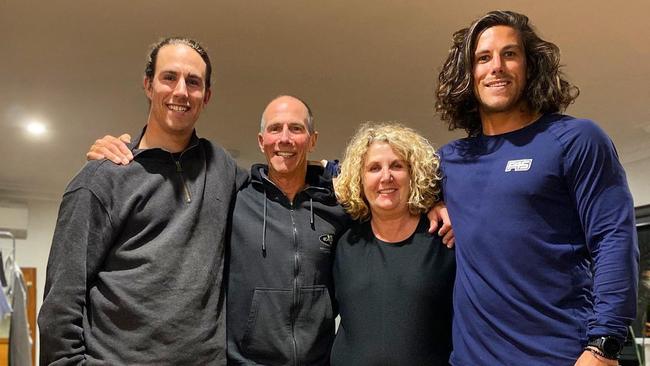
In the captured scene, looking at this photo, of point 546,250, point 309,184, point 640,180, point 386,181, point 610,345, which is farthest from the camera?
point 640,180

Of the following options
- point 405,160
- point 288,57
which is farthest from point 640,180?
point 405,160

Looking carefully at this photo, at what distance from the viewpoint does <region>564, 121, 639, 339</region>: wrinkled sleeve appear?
4.33 feet

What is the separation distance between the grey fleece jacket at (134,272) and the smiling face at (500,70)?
0.86m

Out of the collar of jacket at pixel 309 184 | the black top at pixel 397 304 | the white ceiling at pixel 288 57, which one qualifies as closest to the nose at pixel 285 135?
the collar of jacket at pixel 309 184

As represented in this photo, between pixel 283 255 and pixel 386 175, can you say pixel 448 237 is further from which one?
pixel 283 255

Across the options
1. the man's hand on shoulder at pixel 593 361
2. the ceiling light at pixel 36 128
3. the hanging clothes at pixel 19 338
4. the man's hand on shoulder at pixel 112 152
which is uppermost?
the ceiling light at pixel 36 128

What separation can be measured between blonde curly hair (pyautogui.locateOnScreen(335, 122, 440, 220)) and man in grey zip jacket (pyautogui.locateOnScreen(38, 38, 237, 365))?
0.40 meters

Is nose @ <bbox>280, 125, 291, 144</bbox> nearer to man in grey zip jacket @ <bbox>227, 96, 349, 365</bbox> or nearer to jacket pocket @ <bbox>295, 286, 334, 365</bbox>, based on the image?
man in grey zip jacket @ <bbox>227, 96, 349, 365</bbox>

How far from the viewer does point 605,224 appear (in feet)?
4.49

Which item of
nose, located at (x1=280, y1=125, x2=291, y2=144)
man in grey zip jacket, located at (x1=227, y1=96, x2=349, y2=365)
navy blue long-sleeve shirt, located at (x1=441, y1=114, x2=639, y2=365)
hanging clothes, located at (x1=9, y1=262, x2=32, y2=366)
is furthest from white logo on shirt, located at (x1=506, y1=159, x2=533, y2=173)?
hanging clothes, located at (x1=9, y1=262, x2=32, y2=366)

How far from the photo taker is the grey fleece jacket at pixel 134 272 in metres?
1.53

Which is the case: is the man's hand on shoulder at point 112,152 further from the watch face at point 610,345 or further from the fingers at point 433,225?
Result: the watch face at point 610,345

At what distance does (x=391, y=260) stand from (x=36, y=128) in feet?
11.6

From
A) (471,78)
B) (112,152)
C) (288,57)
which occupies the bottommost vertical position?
(112,152)
